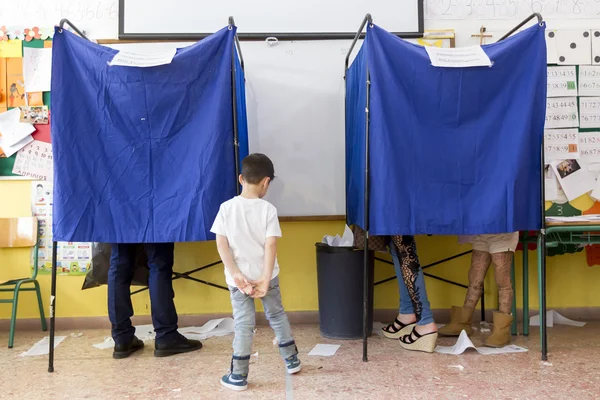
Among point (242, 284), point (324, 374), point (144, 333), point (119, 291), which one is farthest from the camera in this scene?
point (144, 333)

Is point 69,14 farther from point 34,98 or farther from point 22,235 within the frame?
point 22,235

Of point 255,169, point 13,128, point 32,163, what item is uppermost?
point 13,128

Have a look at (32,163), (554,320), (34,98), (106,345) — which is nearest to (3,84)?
(34,98)

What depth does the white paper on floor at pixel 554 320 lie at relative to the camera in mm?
3220

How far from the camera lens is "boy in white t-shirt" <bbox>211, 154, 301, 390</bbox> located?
7.09ft

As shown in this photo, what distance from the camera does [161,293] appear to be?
265 cm

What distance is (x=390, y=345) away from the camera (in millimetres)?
2799

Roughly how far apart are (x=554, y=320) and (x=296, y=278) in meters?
1.66

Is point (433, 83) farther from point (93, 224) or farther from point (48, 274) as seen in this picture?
point (48, 274)

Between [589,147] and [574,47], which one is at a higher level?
[574,47]

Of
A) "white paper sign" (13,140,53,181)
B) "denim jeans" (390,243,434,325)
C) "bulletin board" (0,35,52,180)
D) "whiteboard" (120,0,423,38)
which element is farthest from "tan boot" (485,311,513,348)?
"bulletin board" (0,35,52,180)

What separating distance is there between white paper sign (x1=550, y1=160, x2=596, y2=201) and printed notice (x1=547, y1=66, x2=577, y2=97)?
0.44 meters

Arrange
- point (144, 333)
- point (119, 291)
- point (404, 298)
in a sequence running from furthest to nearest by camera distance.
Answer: point (144, 333)
point (404, 298)
point (119, 291)

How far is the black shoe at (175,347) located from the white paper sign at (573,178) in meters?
2.46
